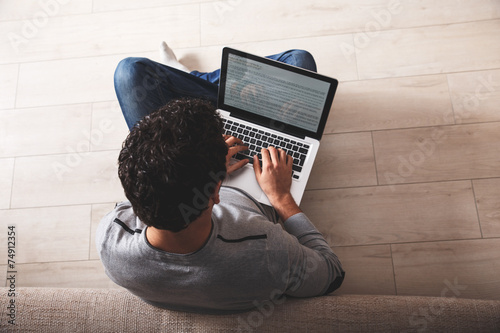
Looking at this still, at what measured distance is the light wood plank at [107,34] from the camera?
1613 millimetres

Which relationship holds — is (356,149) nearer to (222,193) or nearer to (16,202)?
(222,193)

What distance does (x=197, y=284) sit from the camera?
0.81m

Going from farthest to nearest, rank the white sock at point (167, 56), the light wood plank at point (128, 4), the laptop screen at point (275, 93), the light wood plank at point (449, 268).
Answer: the light wood plank at point (128, 4)
the white sock at point (167, 56)
the light wood plank at point (449, 268)
the laptop screen at point (275, 93)

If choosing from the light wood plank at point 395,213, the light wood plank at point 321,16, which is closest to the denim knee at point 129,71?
the light wood plank at point 321,16

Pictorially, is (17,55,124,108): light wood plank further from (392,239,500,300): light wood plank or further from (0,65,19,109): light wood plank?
(392,239,500,300): light wood plank

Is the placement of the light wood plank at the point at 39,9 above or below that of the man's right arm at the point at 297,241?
above

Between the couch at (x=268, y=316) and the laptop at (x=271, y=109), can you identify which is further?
the laptop at (x=271, y=109)

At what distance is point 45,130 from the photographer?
5.07 ft

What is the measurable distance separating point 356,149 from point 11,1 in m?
1.63

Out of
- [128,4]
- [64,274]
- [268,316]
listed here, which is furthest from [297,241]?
[128,4]

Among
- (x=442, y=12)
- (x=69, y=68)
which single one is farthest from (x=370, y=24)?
(x=69, y=68)

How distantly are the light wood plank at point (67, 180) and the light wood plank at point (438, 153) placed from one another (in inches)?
39.5

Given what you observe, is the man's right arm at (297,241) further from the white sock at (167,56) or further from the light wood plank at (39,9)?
the light wood plank at (39,9)

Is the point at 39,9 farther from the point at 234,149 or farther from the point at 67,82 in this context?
the point at 234,149
